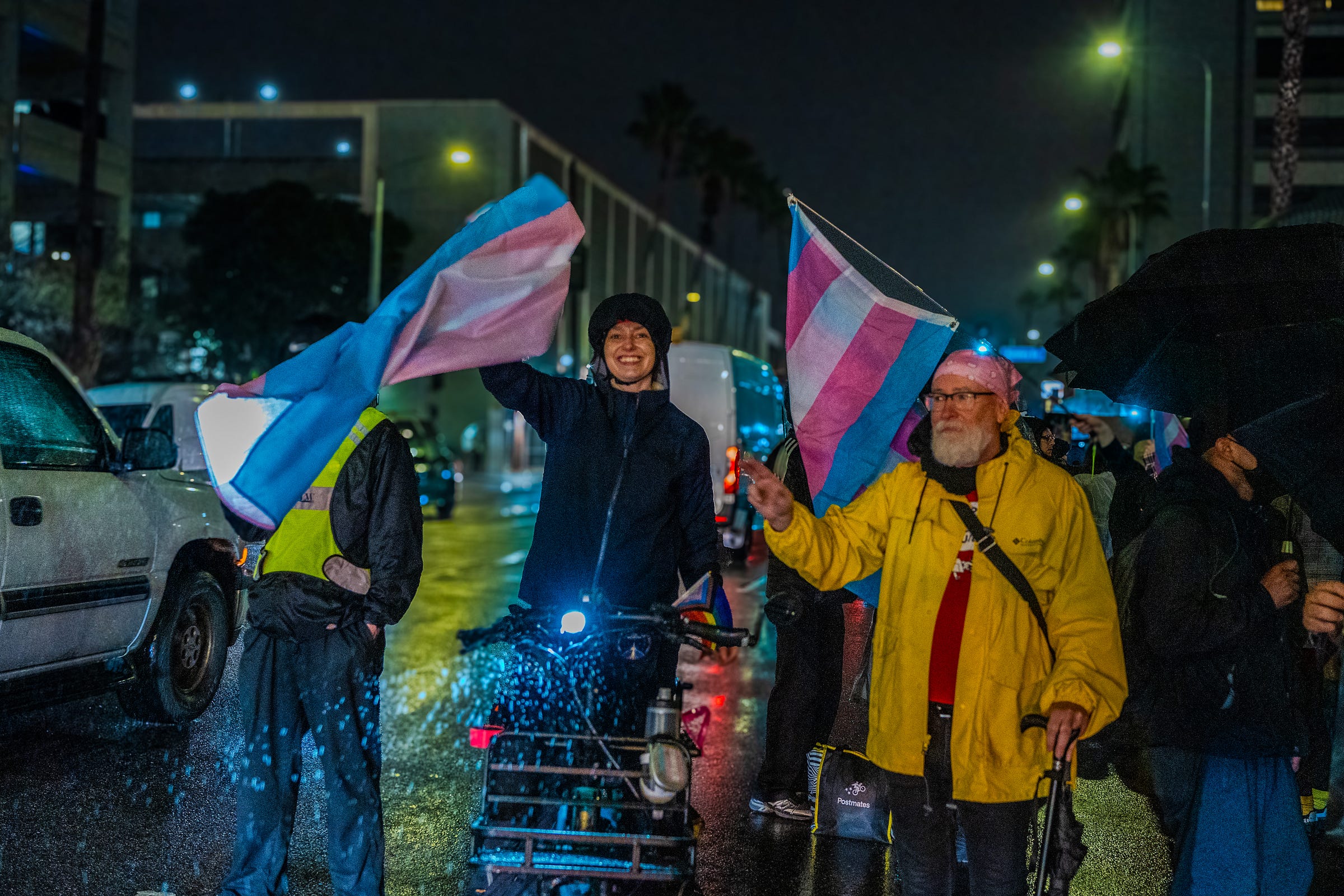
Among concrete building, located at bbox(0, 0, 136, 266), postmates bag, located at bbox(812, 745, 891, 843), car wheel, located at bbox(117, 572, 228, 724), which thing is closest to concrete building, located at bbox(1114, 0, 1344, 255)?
concrete building, located at bbox(0, 0, 136, 266)

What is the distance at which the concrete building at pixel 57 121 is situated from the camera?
1357 inches

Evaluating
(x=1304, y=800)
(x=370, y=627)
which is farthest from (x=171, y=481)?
(x=1304, y=800)

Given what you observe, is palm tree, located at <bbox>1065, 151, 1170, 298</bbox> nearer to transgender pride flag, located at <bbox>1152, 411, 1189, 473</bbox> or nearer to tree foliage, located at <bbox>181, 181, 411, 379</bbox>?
tree foliage, located at <bbox>181, 181, 411, 379</bbox>

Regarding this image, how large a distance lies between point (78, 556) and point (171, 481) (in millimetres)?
1183

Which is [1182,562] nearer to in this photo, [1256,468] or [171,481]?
[1256,468]

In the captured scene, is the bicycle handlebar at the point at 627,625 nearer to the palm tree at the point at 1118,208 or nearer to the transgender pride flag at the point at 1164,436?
the transgender pride flag at the point at 1164,436

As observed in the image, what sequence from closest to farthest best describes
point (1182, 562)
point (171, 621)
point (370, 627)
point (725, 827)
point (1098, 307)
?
point (1182, 562), point (370, 627), point (1098, 307), point (725, 827), point (171, 621)

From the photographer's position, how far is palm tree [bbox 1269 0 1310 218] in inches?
1101

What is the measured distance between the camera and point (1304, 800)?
222 inches

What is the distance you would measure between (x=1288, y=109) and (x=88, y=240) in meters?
24.8

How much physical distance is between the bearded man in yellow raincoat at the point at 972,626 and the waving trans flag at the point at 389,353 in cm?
117

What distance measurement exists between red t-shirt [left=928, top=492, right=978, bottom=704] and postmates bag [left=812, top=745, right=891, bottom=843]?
94 cm

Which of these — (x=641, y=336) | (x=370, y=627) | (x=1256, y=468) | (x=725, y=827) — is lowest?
(x=725, y=827)

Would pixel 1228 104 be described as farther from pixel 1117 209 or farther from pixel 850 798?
pixel 850 798
